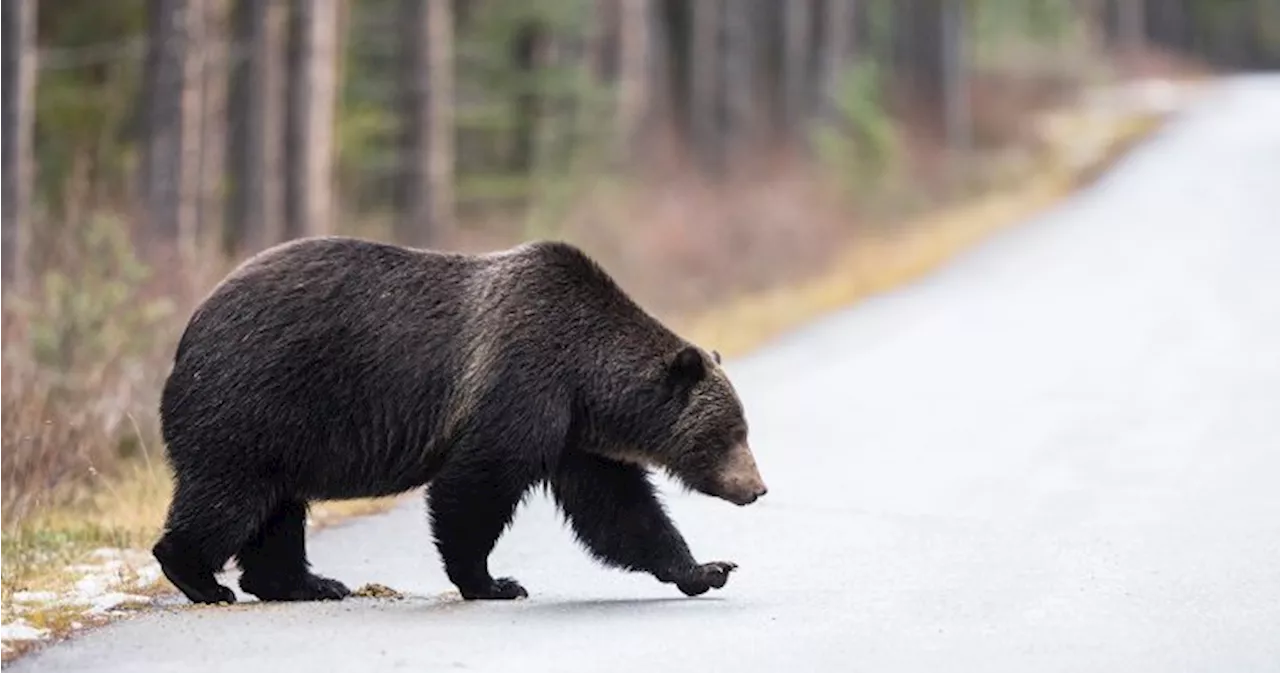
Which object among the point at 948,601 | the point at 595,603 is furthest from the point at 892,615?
the point at 595,603

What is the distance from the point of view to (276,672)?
719cm

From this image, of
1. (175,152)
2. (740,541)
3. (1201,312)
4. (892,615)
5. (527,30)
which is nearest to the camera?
(892,615)

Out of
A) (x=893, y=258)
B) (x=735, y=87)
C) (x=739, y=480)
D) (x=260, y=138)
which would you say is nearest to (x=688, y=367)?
(x=739, y=480)

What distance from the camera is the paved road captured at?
772cm

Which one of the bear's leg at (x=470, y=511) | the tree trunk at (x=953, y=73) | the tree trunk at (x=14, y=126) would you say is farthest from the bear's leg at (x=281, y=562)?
the tree trunk at (x=953, y=73)

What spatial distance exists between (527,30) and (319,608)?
23.4 m

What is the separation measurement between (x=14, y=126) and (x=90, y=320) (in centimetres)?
240

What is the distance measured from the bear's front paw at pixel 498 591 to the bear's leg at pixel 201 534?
2.71 feet

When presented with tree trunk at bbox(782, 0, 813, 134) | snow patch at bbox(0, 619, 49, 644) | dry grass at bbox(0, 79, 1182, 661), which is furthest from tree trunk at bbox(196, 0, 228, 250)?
tree trunk at bbox(782, 0, 813, 134)

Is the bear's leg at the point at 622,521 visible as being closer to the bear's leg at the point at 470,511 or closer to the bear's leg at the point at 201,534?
the bear's leg at the point at 470,511

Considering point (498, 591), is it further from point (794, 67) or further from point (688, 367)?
point (794, 67)

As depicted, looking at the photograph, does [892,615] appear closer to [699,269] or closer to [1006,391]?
[1006,391]

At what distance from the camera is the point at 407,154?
2603 cm

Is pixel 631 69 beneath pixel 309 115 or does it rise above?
beneath
